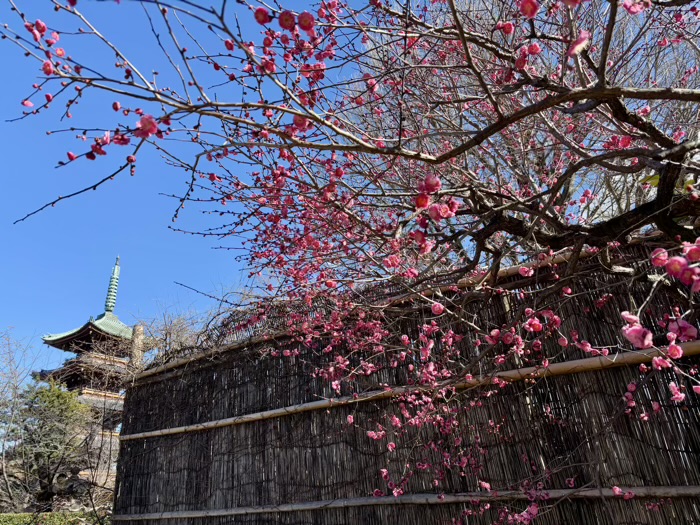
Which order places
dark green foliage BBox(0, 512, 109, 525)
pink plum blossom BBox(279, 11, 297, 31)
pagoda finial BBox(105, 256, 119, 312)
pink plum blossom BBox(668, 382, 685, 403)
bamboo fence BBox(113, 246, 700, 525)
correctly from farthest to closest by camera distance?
pagoda finial BBox(105, 256, 119, 312) → dark green foliage BBox(0, 512, 109, 525) → bamboo fence BBox(113, 246, 700, 525) → pink plum blossom BBox(668, 382, 685, 403) → pink plum blossom BBox(279, 11, 297, 31)

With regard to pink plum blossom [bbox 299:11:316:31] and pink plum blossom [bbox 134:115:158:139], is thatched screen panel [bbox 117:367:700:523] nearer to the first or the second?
pink plum blossom [bbox 299:11:316:31]

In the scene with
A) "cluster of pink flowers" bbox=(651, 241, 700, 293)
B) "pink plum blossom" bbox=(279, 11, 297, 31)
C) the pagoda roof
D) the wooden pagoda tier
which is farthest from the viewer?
the pagoda roof

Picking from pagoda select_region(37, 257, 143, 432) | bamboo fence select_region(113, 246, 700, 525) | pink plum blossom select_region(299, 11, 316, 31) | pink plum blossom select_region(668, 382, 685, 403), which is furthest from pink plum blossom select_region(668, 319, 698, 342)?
pagoda select_region(37, 257, 143, 432)

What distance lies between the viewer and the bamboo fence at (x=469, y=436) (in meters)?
2.17

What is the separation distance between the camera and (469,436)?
8.75ft

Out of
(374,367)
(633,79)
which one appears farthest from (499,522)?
(633,79)

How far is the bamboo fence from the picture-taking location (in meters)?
2.17

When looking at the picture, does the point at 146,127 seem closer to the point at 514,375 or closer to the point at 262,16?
the point at 262,16

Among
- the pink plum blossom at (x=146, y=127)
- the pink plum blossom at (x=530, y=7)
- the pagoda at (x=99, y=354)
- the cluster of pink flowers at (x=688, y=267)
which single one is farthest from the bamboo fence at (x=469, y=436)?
the pagoda at (x=99, y=354)

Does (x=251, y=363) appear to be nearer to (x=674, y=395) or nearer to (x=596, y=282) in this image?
(x=596, y=282)

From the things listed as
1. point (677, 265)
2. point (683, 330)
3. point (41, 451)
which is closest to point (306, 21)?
point (677, 265)

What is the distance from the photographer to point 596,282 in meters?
2.53

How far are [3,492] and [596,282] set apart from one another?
12675 mm

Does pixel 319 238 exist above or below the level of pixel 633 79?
below
